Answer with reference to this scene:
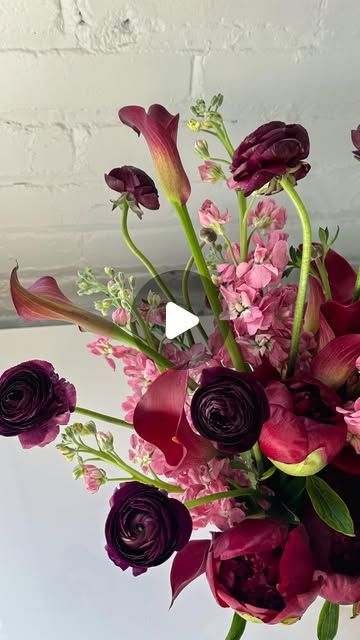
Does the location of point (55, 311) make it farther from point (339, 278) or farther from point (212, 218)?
point (339, 278)

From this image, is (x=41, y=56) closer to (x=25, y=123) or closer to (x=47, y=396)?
(x=25, y=123)

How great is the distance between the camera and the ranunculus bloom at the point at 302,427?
0.57 metres

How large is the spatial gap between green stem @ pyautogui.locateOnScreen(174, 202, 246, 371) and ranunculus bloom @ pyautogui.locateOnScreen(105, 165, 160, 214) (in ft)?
0.12

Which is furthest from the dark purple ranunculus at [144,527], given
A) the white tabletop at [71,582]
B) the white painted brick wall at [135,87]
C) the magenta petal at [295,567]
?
the white painted brick wall at [135,87]

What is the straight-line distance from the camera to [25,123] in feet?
2.96

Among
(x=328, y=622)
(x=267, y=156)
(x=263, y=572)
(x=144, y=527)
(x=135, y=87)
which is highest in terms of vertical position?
(x=135, y=87)

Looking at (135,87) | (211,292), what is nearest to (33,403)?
(211,292)

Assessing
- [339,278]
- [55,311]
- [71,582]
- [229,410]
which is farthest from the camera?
[71,582]

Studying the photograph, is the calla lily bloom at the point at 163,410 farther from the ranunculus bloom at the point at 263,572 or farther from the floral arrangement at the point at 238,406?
the ranunculus bloom at the point at 263,572

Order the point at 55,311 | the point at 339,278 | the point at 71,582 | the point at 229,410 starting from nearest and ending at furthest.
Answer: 1. the point at 229,410
2. the point at 55,311
3. the point at 339,278
4. the point at 71,582

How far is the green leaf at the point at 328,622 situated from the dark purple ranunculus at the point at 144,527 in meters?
0.22

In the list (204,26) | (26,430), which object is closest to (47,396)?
(26,430)

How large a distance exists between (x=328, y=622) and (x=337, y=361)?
10.3 inches
